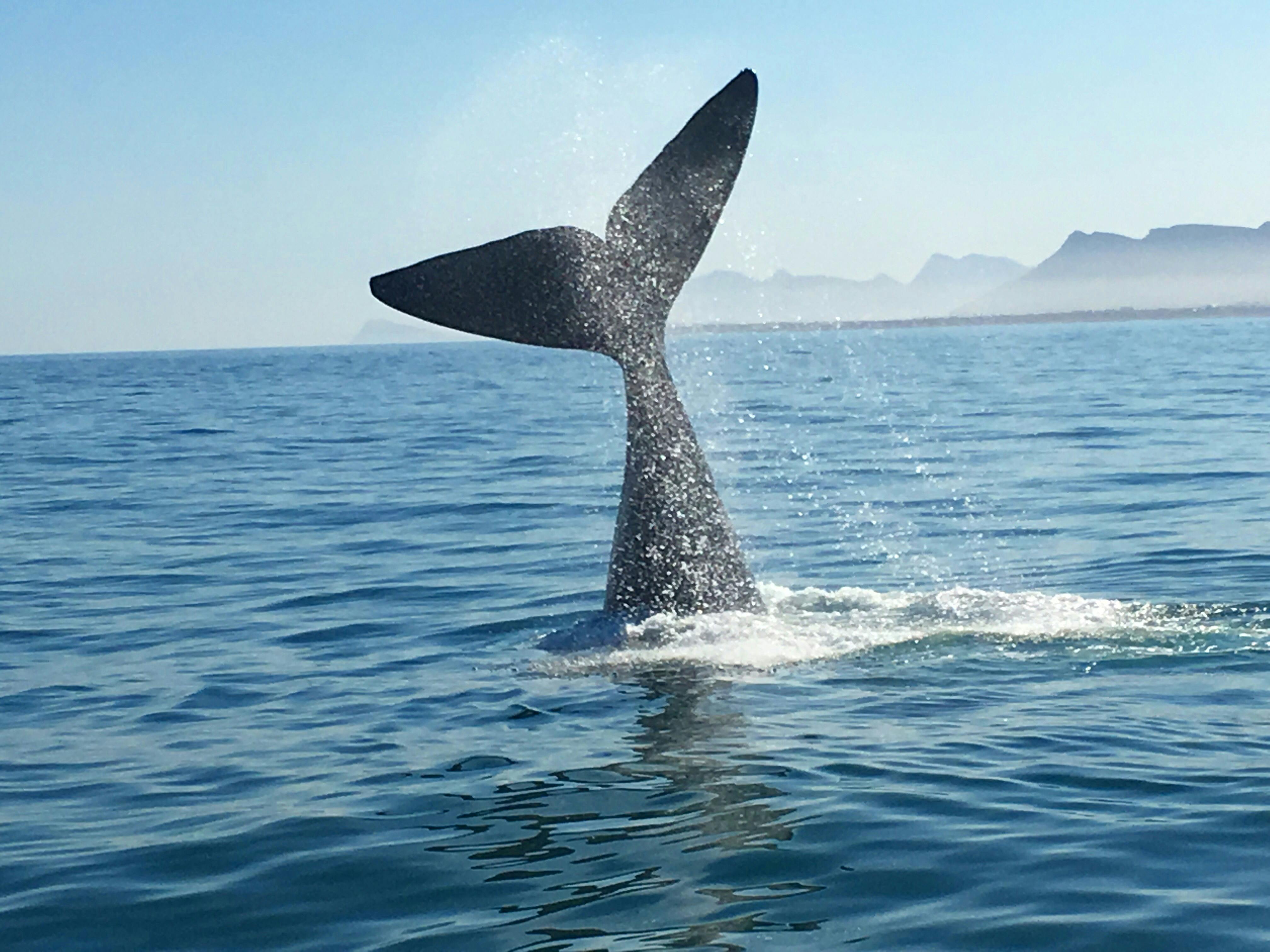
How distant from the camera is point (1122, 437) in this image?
25125 mm

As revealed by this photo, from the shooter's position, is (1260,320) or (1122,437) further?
(1260,320)

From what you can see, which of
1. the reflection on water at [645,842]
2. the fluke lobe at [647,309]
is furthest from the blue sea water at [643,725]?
the fluke lobe at [647,309]

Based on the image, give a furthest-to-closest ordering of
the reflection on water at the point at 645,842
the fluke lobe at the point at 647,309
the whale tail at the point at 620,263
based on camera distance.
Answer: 1. the fluke lobe at the point at 647,309
2. the whale tail at the point at 620,263
3. the reflection on water at the point at 645,842

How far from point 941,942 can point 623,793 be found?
203 centimetres

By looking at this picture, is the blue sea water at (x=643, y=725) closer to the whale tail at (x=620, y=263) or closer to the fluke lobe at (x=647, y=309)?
the fluke lobe at (x=647, y=309)

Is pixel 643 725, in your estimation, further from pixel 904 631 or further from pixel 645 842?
pixel 904 631

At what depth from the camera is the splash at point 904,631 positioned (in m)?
9.59

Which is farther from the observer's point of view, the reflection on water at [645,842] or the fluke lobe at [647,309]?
the fluke lobe at [647,309]

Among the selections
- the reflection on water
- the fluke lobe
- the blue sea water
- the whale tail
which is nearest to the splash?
the blue sea water

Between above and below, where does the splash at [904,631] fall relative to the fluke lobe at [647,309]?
below

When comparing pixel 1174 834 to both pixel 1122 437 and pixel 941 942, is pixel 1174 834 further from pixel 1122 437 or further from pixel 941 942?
pixel 1122 437

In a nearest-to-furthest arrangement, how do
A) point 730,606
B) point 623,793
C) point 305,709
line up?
point 623,793 < point 305,709 < point 730,606

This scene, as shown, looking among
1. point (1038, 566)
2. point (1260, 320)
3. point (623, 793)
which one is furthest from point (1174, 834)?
point (1260, 320)

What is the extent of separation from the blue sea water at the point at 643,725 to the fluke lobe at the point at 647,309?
41cm
